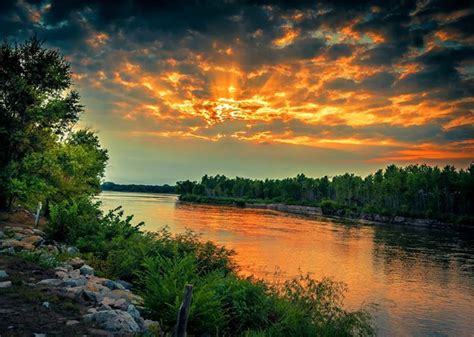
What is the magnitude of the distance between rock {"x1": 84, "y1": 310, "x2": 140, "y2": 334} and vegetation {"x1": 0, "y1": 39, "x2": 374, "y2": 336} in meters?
Answer: 0.92

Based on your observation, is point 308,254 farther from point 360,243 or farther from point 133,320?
point 133,320

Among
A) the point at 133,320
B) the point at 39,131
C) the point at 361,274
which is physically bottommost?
the point at 361,274

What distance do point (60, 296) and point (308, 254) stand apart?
88.3 feet

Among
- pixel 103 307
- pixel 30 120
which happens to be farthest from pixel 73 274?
pixel 30 120

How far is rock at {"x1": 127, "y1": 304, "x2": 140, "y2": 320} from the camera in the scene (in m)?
8.99

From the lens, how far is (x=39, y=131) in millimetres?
20984

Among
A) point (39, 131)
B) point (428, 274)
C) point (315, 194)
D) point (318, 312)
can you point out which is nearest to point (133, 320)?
point (318, 312)

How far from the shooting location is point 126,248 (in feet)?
53.3

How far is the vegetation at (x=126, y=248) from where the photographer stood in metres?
10.5

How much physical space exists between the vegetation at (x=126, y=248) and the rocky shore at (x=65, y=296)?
1.81 feet

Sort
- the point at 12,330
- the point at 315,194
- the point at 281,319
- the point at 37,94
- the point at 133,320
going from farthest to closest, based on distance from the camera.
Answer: the point at 315,194 → the point at 37,94 → the point at 281,319 → the point at 133,320 → the point at 12,330

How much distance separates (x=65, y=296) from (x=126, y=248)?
7.19 metres

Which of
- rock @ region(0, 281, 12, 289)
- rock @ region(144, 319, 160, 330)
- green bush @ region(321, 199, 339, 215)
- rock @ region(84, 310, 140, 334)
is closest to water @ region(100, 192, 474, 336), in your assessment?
rock @ region(144, 319, 160, 330)

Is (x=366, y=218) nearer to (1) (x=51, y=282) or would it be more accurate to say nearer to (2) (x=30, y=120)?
(2) (x=30, y=120)
